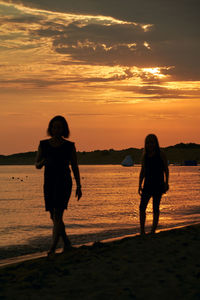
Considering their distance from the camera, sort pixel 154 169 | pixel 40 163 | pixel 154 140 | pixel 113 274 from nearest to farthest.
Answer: pixel 113 274
pixel 40 163
pixel 154 140
pixel 154 169

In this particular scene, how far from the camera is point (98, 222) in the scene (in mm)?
18078

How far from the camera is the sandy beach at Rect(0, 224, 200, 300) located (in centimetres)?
559

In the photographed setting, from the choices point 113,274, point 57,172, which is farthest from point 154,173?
point 113,274

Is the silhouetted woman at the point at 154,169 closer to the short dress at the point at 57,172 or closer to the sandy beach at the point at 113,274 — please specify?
the sandy beach at the point at 113,274

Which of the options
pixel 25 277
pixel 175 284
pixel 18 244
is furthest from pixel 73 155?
pixel 18 244

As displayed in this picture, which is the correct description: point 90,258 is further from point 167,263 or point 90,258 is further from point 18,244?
point 18,244

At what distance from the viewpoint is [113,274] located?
6371mm

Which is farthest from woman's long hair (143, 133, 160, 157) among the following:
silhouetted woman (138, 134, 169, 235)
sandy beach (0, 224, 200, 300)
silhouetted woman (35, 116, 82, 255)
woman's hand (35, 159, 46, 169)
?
woman's hand (35, 159, 46, 169)

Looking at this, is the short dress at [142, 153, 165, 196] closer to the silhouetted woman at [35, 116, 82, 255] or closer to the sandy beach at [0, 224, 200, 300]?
the sandy beach at [0, 224, 200, 300]

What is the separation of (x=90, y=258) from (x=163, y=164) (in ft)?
10.2

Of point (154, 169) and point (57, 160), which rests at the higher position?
point (57, 160)

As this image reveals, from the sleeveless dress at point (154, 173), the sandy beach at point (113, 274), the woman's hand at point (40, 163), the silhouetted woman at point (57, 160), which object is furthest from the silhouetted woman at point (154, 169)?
the woman's hand at point (40, 163)

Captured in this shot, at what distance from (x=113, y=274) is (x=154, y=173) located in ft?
12.4

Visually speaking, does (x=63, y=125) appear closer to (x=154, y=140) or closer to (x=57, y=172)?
(x=57, y=172)
